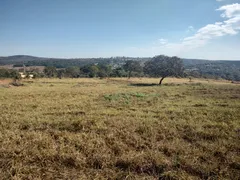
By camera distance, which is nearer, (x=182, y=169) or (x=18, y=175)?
(x=18, y=175)

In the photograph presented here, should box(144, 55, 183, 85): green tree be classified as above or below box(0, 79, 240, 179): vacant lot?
above

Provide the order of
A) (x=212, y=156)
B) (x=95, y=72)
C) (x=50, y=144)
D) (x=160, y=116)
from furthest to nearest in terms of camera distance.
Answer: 1. (x=95, y=72)
2. (x=160, y=116)
3. (x=50, y=144)
4. (x=212, y=156)

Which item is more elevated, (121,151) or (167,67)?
(167,67)

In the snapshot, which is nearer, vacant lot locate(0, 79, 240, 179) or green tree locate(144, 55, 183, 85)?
vacant lot locate(0, 79, 240, 179)

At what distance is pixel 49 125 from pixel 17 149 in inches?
102

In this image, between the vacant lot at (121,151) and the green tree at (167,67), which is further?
the green tree at (167,67)

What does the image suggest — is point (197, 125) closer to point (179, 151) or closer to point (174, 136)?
point (174, 136)

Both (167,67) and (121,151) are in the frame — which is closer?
(121,151)

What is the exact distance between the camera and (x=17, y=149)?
501 cm

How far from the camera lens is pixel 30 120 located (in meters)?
8.11

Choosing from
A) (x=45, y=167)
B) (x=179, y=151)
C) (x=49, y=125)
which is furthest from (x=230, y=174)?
(x=49, y=125)

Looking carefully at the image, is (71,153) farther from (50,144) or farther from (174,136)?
(174,136)

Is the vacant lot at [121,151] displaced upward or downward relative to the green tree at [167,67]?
downward

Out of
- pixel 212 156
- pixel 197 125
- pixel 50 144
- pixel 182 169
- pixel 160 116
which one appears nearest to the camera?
pixel 182 169
